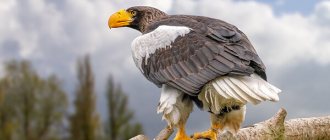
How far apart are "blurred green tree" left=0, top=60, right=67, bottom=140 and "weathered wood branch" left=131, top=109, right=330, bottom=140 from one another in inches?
828

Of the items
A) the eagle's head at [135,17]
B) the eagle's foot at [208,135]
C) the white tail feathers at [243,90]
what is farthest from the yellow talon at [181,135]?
the eagle's head at [135,17]

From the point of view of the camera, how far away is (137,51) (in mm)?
6363

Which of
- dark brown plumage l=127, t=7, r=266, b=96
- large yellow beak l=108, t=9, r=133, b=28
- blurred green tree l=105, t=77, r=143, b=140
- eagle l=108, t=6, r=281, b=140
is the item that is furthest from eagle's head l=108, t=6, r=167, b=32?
blurred green tree l=105, t=77, r=143, b=140

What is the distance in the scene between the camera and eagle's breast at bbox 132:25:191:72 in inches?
243

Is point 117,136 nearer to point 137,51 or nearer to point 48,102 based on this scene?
point 48,102

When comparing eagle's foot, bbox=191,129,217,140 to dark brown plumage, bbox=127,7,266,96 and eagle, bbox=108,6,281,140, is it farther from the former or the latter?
dark brown plumage, bbox=127,7,266,96

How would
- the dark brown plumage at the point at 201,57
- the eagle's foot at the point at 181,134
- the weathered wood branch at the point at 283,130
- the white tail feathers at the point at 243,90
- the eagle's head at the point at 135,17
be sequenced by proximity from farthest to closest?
1. the eagle's head at the point at 135,17
2. the weathered wood branch at the point at 283,130
3. the eagle's foot at the point at 181,134
4. the dark brown plumage at the point at 201,57
5. the white tail feathers at the point at 243,90

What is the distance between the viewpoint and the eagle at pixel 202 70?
562 cm

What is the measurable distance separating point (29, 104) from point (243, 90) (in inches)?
968

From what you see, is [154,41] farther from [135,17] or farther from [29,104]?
[29,104]

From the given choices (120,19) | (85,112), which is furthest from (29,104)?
(120,19)

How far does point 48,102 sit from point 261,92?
79.9 feet

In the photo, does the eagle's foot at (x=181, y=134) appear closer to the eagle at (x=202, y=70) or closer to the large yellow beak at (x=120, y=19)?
the eagle at (x=202, y=70)

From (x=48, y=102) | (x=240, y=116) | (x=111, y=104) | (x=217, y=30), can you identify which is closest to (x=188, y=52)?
(x=217, y=30)
